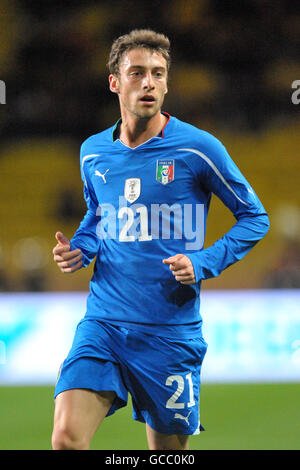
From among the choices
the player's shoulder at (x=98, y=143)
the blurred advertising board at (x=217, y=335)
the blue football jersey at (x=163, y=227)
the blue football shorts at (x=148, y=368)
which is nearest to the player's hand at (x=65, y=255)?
the blue football jersey at (x=163, y=227)

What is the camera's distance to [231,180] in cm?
289

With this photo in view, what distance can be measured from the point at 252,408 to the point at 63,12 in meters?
7.98

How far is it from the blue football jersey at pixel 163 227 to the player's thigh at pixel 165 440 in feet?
1.49

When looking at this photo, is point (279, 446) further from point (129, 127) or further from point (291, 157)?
point (291, 157)

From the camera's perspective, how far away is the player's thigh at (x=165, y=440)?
9.61 ft

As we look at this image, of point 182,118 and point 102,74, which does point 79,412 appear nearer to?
point 182,118

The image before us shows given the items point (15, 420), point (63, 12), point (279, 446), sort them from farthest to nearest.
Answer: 1. point (63, 12)
2. point (15, 420)
3. point (279, 446)

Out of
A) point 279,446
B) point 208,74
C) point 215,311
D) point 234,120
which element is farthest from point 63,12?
point 279,446

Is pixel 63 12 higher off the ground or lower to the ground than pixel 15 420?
higher

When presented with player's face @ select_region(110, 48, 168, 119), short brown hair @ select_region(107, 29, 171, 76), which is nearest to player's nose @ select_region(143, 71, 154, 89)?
player's face @ select_region(110, 48, 168, 119)

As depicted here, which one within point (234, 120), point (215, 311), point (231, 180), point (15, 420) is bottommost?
point (15, 420)

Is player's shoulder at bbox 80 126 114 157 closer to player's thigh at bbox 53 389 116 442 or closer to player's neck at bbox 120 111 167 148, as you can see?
player's neck at bbox 120 111 167 148

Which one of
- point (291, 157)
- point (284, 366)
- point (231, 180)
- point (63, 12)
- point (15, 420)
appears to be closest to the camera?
point (231, 180)

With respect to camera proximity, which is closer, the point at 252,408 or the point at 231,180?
the point at 231,180
